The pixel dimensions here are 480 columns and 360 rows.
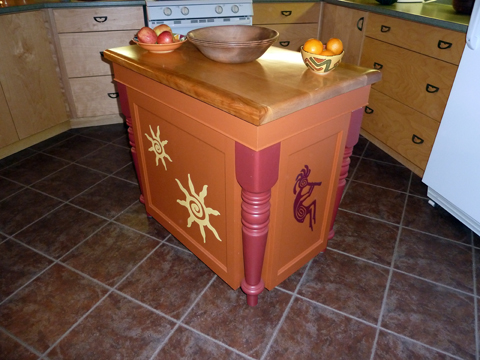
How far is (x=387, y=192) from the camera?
2.16 meters

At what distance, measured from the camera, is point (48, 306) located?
1440mm

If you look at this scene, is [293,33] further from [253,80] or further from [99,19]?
[253,80]

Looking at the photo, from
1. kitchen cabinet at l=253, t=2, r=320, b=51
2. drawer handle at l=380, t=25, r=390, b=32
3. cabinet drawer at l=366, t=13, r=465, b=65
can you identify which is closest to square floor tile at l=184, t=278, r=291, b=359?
cabinet drawer at l=366, t=13, r=465, b=65

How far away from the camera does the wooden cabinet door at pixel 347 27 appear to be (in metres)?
2.54

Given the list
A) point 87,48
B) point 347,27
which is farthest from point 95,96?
point 347,27

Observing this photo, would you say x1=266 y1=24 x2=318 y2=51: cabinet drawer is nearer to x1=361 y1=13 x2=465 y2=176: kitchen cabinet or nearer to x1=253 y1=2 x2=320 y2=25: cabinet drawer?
x1=253 y1=2 x2=320 y2=25: cabinet drawer

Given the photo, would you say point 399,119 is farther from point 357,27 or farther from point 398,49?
point 357,27

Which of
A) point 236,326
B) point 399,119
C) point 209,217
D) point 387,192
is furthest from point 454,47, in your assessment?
point 236,326

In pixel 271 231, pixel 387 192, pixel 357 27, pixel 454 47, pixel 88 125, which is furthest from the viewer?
pixel 88 125

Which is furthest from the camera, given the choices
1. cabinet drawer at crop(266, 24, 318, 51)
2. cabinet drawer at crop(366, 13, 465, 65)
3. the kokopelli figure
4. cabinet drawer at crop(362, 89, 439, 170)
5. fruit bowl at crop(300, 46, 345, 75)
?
cabinet drawer at crop(266, 24, 318, 51)

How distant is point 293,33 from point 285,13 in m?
0.18

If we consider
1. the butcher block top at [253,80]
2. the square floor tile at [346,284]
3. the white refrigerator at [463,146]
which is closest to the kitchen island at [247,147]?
the butcher block top at [253,80]

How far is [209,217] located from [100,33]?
201 centimetres

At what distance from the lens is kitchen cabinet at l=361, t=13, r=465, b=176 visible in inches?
75.6
